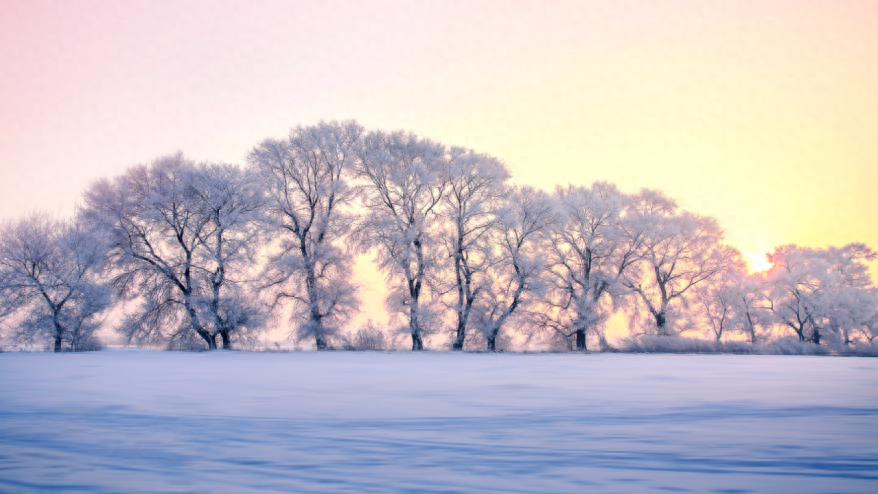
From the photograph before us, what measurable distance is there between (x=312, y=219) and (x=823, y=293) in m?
29.5

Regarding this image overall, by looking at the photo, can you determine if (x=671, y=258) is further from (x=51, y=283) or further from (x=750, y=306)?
(x=51, y=283)

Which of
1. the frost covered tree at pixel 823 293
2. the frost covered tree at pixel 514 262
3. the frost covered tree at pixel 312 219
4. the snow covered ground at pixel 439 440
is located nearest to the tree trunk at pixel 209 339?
the frost covered tree at pixel 312 219

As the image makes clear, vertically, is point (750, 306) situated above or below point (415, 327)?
above

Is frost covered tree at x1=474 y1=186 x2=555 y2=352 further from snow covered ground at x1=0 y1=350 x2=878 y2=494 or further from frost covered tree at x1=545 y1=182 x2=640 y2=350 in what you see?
snow covered ground at x1=0 y1=350 x2=878 y2=494

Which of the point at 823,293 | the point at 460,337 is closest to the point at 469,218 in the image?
the point at 460,337

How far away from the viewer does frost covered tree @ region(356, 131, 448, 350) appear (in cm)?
2691

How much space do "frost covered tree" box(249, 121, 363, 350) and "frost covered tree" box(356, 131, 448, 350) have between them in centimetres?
113

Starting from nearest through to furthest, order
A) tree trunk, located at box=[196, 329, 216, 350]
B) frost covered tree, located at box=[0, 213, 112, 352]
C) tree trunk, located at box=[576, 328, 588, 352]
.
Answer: frost covered tree, located at box=[0, 213, 112, 352], tree trunk, located at box=[196, 329, 216, 350], tree trunk, located at box=[576, 328, 588, 352]

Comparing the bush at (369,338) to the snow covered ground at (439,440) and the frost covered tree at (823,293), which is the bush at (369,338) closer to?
the snow covered ground at (439,440)

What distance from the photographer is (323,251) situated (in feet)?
89.7

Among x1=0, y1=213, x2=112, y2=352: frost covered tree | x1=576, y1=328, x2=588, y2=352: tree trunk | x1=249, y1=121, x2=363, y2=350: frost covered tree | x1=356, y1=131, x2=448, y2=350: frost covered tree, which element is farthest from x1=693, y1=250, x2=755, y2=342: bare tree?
x1=0, y1=213, x2=112, y2=352: frost covered tree

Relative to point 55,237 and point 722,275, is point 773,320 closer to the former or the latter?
point 722,275

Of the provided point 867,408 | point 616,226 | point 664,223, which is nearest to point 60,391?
point 867,408

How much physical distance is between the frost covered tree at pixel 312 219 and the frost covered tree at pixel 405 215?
44.3 inches
